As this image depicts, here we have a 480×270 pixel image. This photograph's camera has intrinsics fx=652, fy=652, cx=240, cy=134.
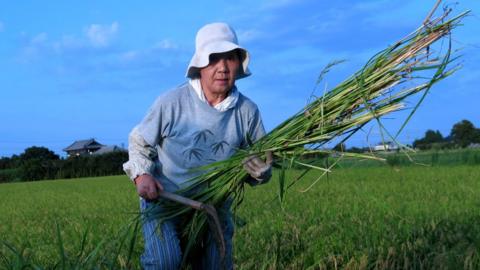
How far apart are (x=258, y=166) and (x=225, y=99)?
0.61 metres

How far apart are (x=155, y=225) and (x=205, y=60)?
0.89m

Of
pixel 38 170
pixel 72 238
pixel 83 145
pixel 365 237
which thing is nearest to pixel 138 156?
pixel 365 237

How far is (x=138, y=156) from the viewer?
3.40 m

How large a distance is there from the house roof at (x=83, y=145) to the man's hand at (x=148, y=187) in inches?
2975

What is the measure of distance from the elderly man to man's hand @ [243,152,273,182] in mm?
366

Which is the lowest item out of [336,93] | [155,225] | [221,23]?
[155,225]

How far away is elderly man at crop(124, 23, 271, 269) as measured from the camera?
336cm

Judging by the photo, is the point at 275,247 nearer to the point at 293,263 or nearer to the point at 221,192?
the point at 293,263

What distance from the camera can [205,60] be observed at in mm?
3303

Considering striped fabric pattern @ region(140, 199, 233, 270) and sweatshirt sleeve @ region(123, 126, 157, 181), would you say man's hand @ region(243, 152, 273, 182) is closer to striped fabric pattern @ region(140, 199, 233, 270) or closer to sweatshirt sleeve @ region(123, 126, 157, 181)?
striped fabric pattern @ region(140, 199, 233, 270)

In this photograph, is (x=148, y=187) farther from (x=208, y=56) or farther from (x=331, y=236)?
(x=331, y=236)

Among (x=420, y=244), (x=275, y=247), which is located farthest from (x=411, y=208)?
(x=275, y=247)

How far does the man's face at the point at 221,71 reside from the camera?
3361 millimetres

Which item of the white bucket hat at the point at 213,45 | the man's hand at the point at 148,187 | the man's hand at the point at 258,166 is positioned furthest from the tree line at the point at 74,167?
the man's hand at the point at 258,166
